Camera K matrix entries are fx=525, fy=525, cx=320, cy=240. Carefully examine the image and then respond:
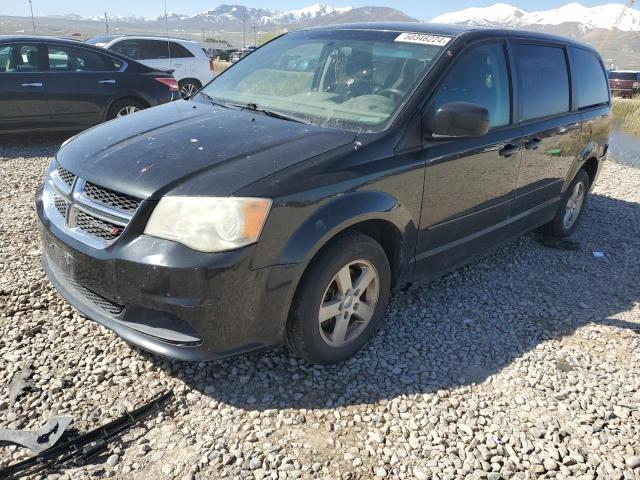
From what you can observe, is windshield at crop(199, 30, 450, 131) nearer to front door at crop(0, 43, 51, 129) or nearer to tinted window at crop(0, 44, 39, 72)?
front door at crop(0, 43, 51, 129)

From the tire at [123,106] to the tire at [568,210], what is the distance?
20.3ft

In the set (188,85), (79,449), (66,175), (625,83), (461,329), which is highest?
(66,175)

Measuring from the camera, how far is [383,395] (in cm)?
280

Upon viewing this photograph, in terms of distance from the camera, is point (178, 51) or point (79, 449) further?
point (178, 51)

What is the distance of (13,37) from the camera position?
7.30m

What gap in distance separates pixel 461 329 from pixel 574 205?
2.68m

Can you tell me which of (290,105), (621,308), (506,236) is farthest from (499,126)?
(621,308)

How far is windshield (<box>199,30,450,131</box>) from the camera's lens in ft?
10.2

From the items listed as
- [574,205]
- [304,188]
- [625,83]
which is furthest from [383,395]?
[625,83]

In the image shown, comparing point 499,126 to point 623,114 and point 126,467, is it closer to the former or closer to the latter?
point 126,467

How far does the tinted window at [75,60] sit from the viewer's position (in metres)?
7.55

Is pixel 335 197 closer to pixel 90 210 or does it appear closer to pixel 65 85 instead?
pixel 90 210

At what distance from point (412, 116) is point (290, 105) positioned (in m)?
0.81

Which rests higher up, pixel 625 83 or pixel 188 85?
pixel 188 85
